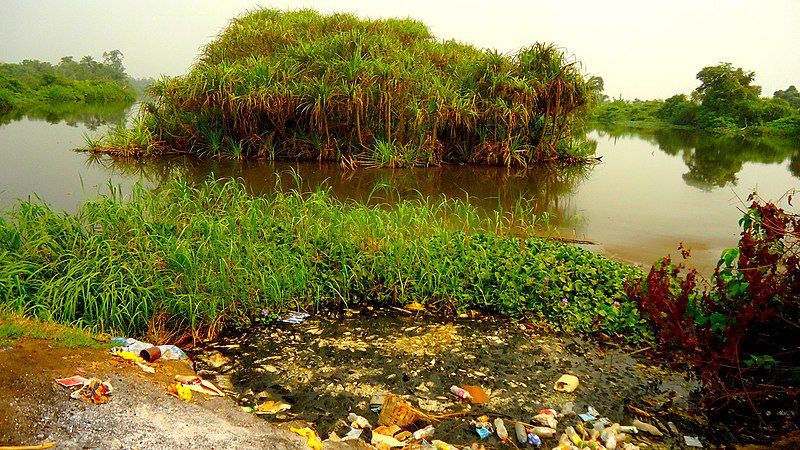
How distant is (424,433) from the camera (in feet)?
8.46

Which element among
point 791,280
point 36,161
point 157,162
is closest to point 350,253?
point 791,280

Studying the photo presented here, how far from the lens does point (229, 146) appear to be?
404 inches

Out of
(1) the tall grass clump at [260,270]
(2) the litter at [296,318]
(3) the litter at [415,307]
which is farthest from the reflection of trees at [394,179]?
(2) the litter at [296,318]

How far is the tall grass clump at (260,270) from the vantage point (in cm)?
344

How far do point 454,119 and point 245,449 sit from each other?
27.5 feet

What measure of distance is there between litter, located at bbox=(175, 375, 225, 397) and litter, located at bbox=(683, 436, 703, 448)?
2254 millimetres

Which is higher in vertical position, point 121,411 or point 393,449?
point 121,411

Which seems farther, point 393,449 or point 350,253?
point 350,253

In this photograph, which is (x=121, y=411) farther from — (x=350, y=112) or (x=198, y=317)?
(x=350, y=112)

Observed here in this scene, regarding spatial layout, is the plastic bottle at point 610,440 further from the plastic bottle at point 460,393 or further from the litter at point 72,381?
the litter at point 72,381

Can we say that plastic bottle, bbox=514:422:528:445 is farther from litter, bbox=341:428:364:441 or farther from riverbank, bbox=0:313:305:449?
riverbank, bbox=0:313:305:449

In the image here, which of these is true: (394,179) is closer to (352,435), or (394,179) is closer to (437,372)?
(437,372)

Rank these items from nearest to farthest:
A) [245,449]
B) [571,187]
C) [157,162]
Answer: [245,449]
[571,187]
[157,162]

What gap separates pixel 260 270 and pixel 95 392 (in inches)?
64.1
